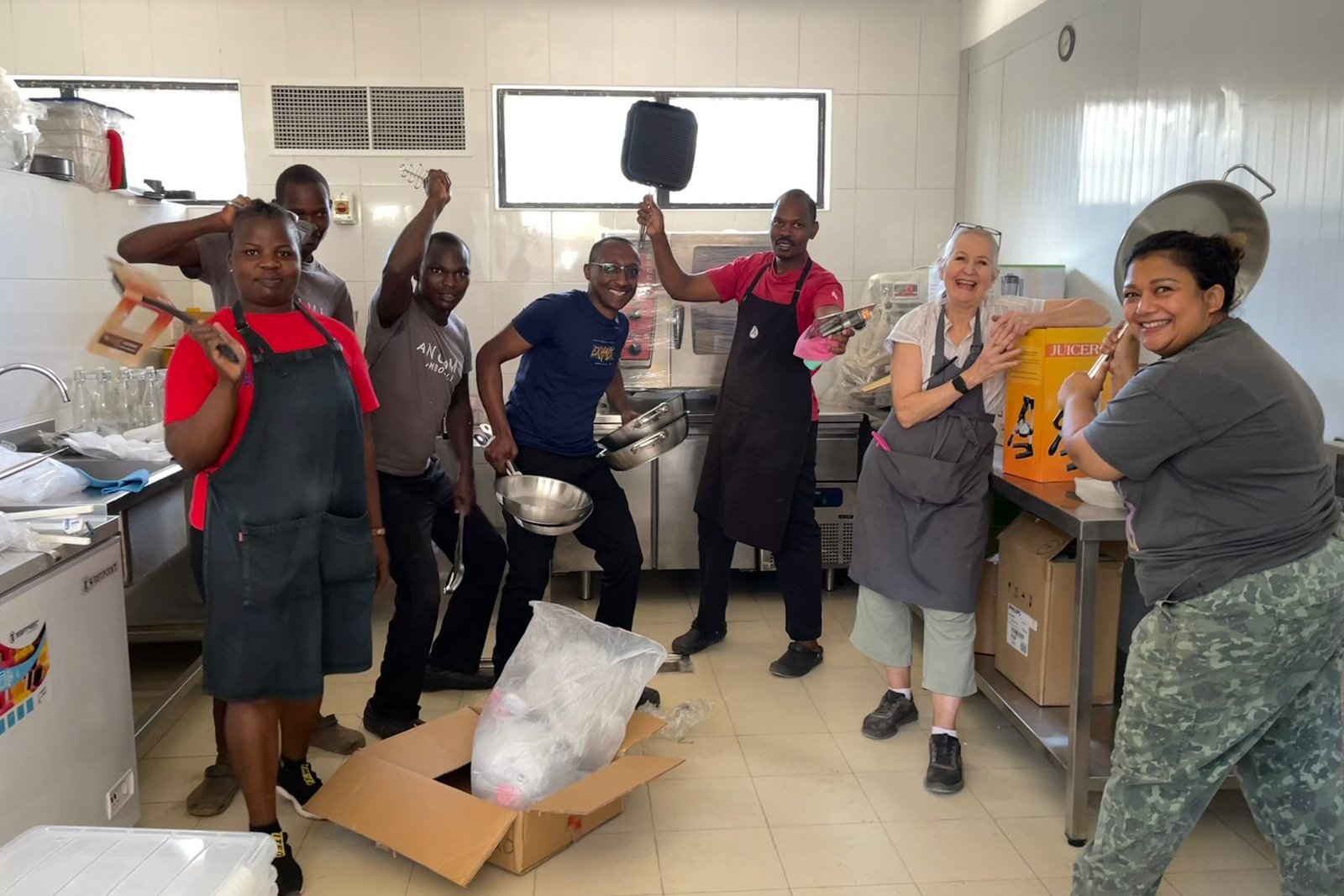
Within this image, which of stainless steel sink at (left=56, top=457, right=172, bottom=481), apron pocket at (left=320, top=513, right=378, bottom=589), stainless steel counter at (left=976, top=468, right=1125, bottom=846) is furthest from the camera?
stainless steel sink at (left=56, top=457, right=172, bottom=481)

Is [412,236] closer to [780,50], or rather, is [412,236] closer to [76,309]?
[76,309]

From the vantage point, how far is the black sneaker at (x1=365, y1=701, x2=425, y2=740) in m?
2.54

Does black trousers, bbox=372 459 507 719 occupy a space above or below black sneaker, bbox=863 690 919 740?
above

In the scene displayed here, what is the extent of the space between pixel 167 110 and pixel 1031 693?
12.2 ft

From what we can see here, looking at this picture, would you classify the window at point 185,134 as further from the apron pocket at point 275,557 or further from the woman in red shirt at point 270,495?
the apron pocket at point 275,557

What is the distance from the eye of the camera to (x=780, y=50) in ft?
12.8

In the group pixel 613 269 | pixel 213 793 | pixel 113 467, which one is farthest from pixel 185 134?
pixel 213 793

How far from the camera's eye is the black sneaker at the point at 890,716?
257cm

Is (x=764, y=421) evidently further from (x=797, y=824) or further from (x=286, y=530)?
(x=286, y=530)

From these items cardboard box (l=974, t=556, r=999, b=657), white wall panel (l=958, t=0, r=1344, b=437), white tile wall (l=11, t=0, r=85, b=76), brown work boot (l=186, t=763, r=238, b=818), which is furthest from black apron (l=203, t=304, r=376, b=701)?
white tile wall (l=11, t=0, r=85, b=76)

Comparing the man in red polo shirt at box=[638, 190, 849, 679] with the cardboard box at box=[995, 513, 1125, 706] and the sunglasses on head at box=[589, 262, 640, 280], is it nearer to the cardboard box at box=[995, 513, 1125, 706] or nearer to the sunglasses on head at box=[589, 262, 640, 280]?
the sunglasses on head at box=[589, 262, 640, 280]

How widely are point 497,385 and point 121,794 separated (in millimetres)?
1248

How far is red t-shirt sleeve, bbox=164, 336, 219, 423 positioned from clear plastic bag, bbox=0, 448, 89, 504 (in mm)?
600

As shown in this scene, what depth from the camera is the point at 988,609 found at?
263 cm
